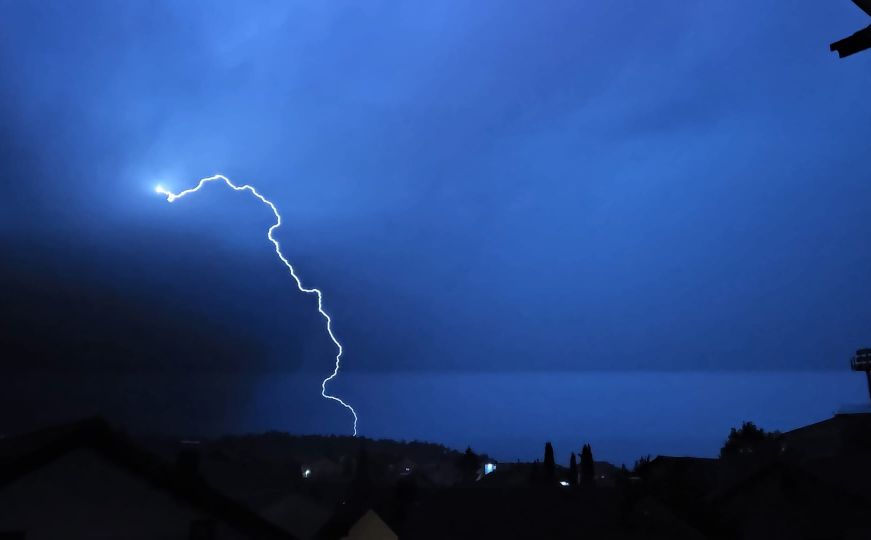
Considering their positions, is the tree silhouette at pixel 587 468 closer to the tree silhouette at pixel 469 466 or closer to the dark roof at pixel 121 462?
the dark roof at pixel 121 462

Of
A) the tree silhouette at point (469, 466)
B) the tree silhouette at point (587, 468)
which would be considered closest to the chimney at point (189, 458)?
the tree silhouette at point (587, 468)

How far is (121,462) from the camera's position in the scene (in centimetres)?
1211

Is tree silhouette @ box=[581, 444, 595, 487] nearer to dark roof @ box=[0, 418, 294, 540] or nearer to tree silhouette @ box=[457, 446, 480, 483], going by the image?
dark roof @ box=[0, 418, 294, 540]

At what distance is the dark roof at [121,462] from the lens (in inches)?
440

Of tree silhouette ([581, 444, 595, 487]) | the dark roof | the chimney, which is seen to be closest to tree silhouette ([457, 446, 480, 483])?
tree silhouette ([581, 444, 595, 487])

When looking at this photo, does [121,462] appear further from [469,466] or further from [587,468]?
[469,466]

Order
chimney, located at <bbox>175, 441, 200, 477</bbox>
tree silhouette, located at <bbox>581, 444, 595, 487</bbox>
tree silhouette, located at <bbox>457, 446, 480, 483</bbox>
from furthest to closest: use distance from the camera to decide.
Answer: tree silhouette, located at <bbox>457, 446, 480, 483</bbox> < tree silhouette, located at <bbox>581, 444, 595, 487</bbox> < chimney, located at <bbox>175, 441, 200, 477</bbox>

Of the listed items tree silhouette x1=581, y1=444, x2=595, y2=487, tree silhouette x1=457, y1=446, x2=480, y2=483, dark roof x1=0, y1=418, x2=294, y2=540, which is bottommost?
dark roof x1=0, y1=418, x2=294, y2=540

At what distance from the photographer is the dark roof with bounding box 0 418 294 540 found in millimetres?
11177

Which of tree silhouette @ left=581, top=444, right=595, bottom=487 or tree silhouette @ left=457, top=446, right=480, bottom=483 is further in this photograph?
tree silhouette @ left=457, top=446, right=480, bottom=483

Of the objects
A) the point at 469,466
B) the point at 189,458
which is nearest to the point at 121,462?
the point at 189,458

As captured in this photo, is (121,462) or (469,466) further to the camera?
(469,466)

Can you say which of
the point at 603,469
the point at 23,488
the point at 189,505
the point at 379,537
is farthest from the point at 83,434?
the point at 603,469

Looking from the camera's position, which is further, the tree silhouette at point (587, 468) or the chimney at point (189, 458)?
the tree silhouette at point (587, 468)
